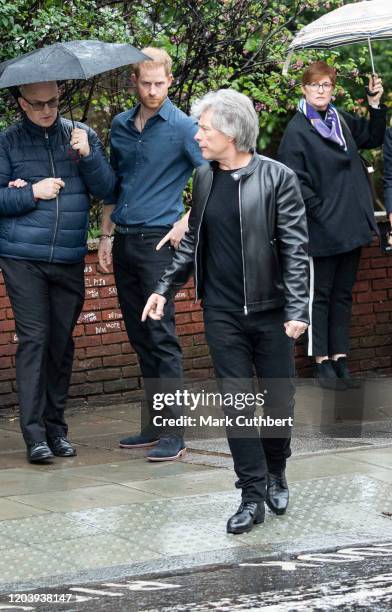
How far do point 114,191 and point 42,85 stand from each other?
30.1 inches

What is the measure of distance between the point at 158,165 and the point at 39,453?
1762mm

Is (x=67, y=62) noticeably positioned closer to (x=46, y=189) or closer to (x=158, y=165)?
(x=46, y=189)

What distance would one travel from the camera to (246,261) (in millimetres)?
6355

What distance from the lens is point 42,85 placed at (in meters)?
7.77

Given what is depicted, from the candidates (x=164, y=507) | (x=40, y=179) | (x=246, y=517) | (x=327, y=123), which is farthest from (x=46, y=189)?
(x=327, y=123)

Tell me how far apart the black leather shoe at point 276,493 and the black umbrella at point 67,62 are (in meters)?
2.37

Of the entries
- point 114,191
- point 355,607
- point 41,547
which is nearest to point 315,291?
point 114,191

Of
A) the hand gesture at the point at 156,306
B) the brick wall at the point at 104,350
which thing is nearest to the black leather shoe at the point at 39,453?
the hand gesture at the point at 156,306

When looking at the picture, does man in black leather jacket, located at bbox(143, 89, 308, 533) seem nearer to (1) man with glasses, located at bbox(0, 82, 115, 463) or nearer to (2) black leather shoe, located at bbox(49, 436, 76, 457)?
(1) man with glasses, located at bbox(0, 82, 115, 463)

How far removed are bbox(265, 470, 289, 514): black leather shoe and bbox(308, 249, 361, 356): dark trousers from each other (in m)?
3.24

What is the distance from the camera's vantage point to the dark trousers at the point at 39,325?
7840mm

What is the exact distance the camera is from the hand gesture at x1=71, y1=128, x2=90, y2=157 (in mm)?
7777

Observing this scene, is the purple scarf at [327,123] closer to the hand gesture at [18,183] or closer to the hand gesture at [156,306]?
the hand gesture at [18,183]

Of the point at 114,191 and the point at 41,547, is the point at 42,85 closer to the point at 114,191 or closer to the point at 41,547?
the point at 114,191
